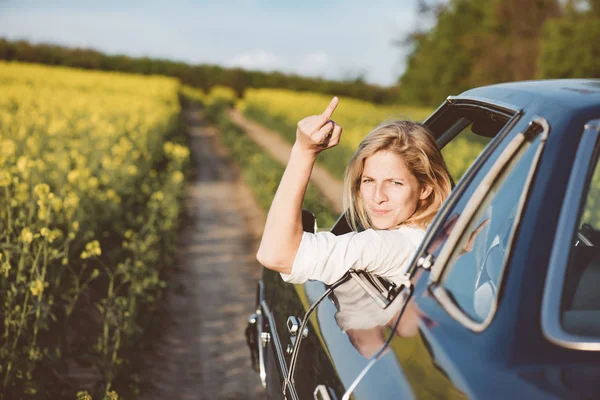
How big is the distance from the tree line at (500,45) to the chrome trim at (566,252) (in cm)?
2457

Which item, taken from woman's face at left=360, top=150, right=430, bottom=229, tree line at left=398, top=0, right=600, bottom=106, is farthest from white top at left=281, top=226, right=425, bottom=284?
tree line at left=398, top=0, right=600, bottom=106

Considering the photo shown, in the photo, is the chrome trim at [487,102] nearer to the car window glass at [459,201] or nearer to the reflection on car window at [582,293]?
the car window glass at [459,201]

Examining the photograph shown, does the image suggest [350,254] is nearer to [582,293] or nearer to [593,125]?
[582,293]

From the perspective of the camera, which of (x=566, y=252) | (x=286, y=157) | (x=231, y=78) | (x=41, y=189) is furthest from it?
(x=231, y=78)

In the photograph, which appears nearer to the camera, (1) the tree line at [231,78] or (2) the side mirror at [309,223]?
(2) the side mirror at [309,223]

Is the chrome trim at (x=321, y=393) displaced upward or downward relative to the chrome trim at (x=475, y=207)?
downward

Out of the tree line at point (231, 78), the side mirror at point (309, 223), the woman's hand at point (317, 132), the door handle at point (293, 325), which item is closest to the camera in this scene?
the woman's hand at point (317, 132)

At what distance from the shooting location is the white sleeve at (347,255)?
6.61 feet

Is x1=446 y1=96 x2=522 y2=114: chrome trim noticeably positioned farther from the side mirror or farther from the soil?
the soil

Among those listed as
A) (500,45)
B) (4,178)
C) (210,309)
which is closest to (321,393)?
(4,178)

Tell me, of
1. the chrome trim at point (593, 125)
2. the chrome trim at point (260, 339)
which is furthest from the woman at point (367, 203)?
the chrome trim at point (260, 339)

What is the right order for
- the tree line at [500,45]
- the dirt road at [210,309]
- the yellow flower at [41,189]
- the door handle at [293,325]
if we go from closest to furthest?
the door handle at [293,325], the yellow flower at [41,189], the dirt road at [210,309], the tree line at [500,45]

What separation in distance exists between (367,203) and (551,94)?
86cm

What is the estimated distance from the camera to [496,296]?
140 cm
